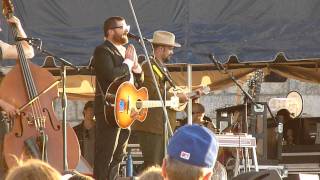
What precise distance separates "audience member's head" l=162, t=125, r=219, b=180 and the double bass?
4.24 meters

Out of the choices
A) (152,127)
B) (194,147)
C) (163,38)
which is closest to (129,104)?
(152,127)

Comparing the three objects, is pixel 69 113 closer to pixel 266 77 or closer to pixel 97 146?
pixel 266 77

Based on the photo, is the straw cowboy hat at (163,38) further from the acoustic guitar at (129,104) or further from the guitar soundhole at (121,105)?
the guitar soundhole at (121,105)

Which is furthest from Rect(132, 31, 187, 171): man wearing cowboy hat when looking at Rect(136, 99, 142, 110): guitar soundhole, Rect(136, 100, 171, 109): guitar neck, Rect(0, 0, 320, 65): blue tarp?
Rect(0, 0, 320, 65): blue tarp

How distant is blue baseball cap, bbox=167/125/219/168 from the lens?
→ 10.4 feet

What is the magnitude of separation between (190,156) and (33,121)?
4.47 m

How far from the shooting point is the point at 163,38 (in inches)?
366

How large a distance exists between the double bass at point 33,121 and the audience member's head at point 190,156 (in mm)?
4236

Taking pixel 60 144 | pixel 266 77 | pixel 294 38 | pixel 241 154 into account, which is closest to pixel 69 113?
pixel 266 77

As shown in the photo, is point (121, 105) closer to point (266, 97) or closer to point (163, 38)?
point (163, 38)

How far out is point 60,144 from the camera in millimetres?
7691

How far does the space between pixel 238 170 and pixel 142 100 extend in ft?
6.78

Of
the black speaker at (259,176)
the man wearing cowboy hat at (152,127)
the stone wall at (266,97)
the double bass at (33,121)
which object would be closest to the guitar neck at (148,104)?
the man wearing cowboy hat at (152,127)

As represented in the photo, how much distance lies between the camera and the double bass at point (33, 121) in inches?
290
